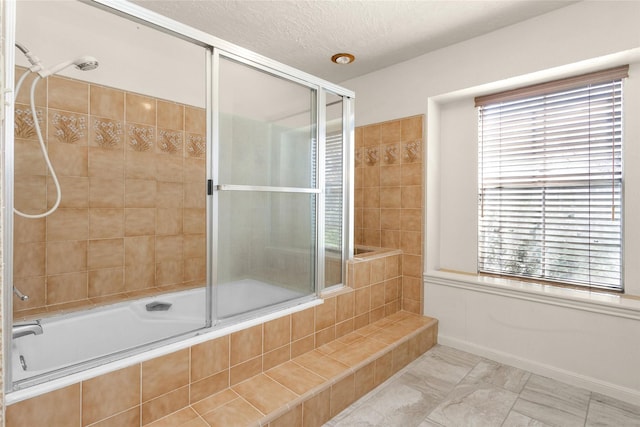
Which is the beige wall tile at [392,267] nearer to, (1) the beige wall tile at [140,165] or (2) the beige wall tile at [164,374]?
(2) the beige wall tile at [164,374]

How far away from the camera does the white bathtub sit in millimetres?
1396

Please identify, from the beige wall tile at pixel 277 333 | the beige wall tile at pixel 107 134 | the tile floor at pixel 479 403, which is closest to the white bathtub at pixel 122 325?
the beige wall tile at pixel 277 333

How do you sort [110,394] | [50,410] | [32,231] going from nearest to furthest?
[50,410] < [110,394] < [32,231]

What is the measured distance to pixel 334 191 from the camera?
225 centimetres

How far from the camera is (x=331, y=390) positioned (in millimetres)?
1683

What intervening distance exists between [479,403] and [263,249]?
151 centimetres

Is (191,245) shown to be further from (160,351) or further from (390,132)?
(390,132)

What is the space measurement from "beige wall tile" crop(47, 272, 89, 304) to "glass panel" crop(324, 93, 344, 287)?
157 centimetres

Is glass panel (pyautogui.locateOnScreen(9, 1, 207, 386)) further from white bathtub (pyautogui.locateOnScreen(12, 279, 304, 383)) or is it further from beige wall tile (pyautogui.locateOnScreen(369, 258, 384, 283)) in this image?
beige wall tile (pyautogui.locateOnScreen(369, 258, 384, 283))

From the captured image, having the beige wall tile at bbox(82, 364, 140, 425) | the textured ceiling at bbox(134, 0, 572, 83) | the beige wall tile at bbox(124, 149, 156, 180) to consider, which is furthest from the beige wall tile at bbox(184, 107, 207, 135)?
the beige wall tile at bbox(82, 364, 140, 425)

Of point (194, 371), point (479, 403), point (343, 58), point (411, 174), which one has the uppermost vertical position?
point (343, 58)

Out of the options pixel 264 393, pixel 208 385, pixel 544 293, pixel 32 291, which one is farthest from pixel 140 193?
pixel 544 293

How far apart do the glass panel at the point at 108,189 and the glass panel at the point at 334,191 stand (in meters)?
0.82

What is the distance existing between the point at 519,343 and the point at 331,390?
4.72 ft
